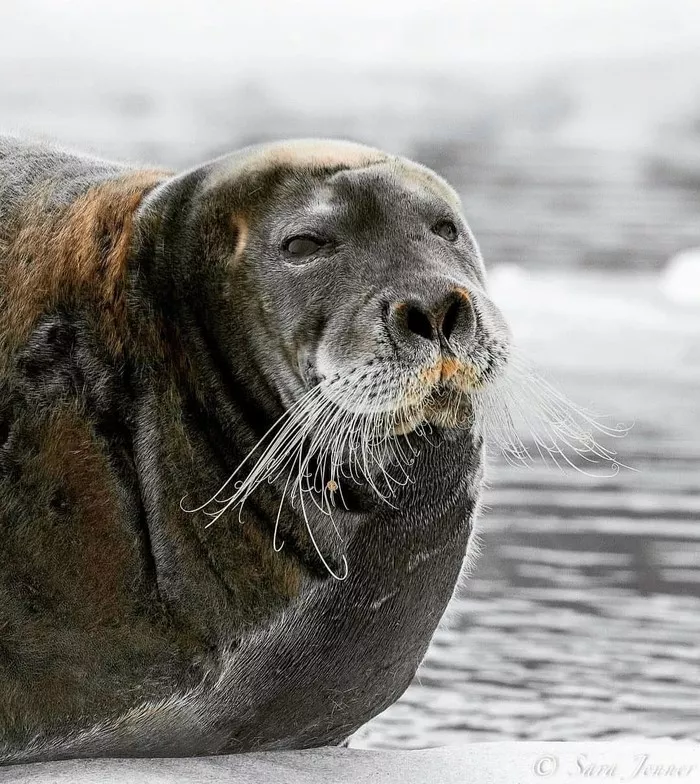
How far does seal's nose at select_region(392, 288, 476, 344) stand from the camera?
3.02 m

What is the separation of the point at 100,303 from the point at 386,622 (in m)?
0.92

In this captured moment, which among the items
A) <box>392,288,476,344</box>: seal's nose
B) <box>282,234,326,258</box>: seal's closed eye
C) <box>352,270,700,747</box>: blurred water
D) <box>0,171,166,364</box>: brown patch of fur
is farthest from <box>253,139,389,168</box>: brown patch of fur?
<box>352,270,700,747</box>: blurred water

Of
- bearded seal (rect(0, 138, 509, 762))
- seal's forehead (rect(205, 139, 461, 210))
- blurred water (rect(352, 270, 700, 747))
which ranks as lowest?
blurred water (rect(352, 270, 700, 747))

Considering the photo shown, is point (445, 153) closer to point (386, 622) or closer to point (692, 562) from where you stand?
point (692, 562)

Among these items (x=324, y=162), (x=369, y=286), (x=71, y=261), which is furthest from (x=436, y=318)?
(x=71, y=261)

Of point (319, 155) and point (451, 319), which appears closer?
point (451, 319)

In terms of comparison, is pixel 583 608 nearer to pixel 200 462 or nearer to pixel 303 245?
pixel 200 462

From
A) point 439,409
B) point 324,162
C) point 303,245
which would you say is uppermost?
point 324,162

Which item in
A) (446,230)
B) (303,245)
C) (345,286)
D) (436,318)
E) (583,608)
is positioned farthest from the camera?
(583,608)

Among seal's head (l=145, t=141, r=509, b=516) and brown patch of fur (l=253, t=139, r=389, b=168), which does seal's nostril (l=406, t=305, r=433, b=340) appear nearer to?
seal's head (l=145, t=141, r=509, b=516)

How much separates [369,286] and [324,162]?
0.38 m

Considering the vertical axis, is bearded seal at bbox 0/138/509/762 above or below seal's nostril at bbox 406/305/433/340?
below

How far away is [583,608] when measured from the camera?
5199mm

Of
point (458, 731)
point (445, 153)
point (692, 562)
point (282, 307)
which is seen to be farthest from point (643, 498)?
point (445, 153)
